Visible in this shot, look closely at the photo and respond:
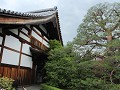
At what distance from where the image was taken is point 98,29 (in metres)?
13.5

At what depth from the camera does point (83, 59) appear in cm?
1298

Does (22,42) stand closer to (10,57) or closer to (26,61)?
(26,61)

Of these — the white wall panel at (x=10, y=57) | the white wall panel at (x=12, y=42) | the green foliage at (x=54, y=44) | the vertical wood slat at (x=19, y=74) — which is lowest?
the vertical wood slat at (x=19, y=74)

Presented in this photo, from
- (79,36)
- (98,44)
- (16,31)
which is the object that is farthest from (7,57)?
(98,44)

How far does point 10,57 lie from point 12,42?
3.24 feet

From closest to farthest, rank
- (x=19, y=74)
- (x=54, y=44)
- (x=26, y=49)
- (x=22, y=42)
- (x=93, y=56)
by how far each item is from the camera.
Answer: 1. (x=93, y=56)
2. (x=19, y=74)
3. (x=22, y=42)
4. (x=26, y=49)
5. (x=54, y=44)

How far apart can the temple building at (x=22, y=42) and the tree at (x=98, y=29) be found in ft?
10.5

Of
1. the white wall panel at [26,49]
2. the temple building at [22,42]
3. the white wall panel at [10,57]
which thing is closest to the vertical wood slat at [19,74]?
the temple building at [22,42]

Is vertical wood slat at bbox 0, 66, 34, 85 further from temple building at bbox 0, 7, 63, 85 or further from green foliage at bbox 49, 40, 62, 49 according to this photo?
green foliage at bbox 49, 40, 62, 49

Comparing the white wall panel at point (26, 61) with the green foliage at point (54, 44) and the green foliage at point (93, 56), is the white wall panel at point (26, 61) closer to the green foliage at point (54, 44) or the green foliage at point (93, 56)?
the green foliage at point (93, 56)

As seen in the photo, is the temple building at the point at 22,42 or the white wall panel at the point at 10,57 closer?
the temple building at the point at 22,42

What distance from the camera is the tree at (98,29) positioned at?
505 inches

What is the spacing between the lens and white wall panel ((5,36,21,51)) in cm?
1277

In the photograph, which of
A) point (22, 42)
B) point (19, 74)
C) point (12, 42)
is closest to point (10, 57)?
point (12, 42)
